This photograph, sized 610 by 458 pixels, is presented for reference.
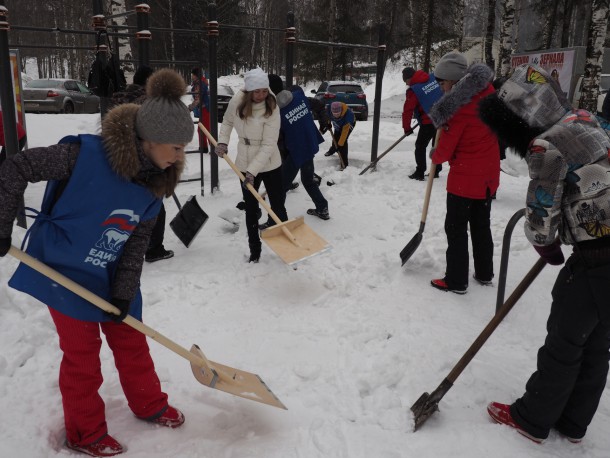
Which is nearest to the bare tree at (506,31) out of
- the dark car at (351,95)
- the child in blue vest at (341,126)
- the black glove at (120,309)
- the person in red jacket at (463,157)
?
the dark car at (351,95)

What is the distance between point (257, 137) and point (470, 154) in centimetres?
181

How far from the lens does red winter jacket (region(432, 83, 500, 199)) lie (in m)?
3.65

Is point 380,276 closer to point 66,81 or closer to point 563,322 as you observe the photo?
point 563,322

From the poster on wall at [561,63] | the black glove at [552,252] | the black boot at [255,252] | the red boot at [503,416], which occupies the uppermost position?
the poster on wall at [561,63]

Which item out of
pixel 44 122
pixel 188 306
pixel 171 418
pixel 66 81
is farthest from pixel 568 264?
pixel 66 81

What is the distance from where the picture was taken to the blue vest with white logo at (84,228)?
6.34 ft

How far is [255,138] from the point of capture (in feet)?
14.3

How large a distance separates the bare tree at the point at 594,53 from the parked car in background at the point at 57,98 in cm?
1430

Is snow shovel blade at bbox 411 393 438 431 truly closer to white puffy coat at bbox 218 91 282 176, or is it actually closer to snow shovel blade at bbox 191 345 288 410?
snow shovel blade at bbox 191 345 288 410

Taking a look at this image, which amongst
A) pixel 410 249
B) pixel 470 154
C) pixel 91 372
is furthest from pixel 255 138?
pixel 91 372

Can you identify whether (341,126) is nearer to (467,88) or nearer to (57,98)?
(467,88)

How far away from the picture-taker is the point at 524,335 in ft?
11.0

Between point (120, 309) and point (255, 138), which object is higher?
point (255, 138)

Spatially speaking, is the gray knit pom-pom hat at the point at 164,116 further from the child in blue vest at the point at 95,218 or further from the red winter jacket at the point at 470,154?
the red winter jacket at the point at 470,154
